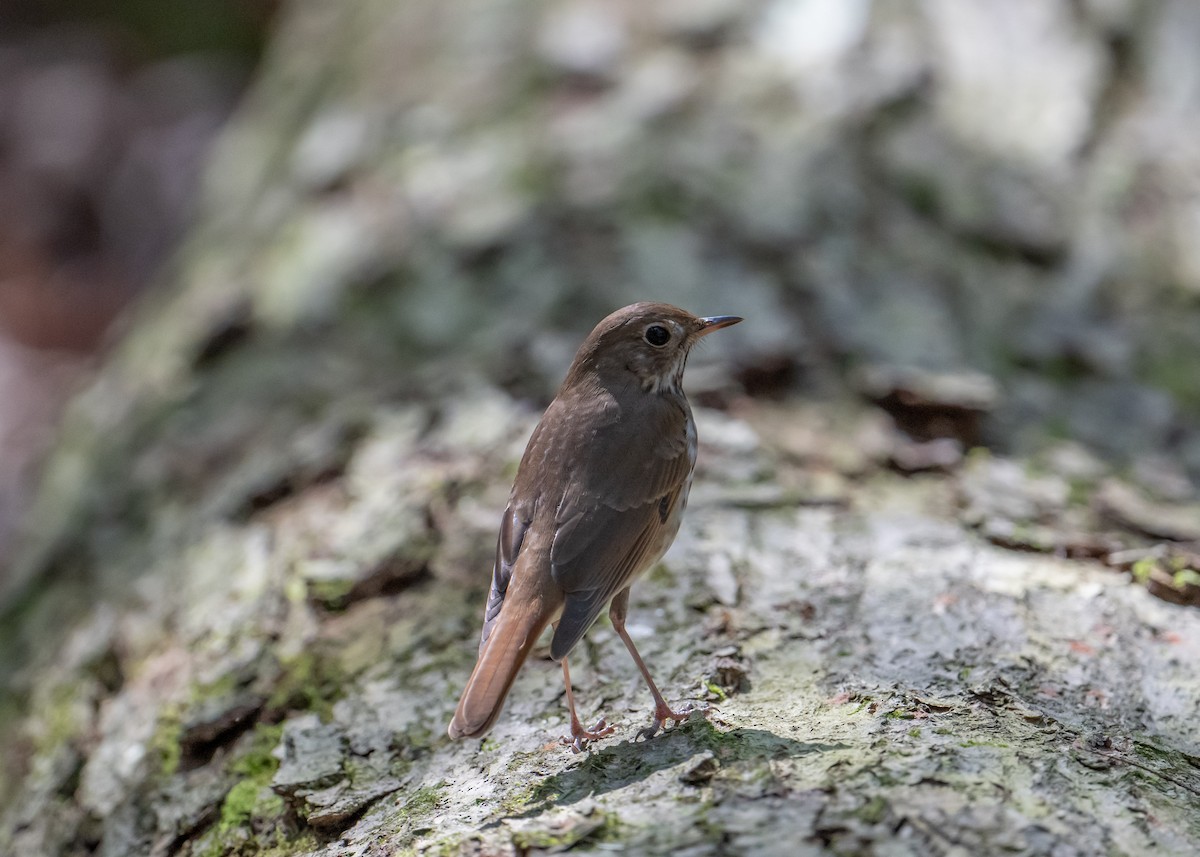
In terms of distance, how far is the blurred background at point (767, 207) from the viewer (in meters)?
4.32

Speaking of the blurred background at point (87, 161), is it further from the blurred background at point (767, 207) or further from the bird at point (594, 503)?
the bird at point (594, 503)

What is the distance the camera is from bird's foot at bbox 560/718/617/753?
2.74 meters

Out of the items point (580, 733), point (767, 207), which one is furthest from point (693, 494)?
point (767, 207)

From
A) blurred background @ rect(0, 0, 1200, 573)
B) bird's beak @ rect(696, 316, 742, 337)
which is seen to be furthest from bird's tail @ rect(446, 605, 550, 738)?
blurred background @ rect(0, 0, 1200, 573)

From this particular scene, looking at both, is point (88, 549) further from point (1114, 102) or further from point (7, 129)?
point (7, 129)

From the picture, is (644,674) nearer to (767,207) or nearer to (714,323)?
(714,323)

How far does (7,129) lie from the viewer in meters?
9.61

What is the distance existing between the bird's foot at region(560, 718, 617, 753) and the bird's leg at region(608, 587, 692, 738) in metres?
0.10

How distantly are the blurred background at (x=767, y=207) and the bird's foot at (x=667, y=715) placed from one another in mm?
1689

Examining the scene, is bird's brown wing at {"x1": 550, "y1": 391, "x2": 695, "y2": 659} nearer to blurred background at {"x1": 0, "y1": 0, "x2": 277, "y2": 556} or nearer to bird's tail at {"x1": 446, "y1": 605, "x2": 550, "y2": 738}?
bird's tail at {"x1": 446, "y1": 605, "x2": 550, "y2": 738}

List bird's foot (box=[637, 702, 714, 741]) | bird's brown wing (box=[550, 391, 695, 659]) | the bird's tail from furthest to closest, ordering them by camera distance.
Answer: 1. bird's brown wing (box=[550, 391, 695, 659])
2. bird's foot (box=[637, 702, 714, 741])
3. the bird's tail

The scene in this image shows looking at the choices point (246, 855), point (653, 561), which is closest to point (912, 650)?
point (653, 561)

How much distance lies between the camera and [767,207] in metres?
4.93

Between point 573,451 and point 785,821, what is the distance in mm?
1359
